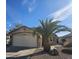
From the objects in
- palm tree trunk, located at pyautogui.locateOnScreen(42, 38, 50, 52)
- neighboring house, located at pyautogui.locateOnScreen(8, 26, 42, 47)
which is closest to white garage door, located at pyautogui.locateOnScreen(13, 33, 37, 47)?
neighboring house, located at pyautogui.locateOnScreen(8, 26, 42, 47)

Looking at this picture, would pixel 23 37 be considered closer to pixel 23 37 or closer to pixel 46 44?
pixel 23 37

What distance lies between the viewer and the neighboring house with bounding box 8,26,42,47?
65.2 inches

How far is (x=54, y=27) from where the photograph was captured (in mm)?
1658

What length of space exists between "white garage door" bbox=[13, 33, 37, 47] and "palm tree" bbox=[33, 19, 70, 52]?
0.07 m

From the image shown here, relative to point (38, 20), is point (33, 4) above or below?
above

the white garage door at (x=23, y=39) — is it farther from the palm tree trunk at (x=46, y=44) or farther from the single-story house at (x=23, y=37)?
the palm tree trunk at (x=46, y=44)

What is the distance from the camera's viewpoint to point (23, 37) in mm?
1672

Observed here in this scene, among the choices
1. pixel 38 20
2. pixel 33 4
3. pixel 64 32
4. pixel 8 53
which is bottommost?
pixel 8 53

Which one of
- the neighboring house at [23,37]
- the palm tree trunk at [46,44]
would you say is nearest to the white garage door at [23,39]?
the neighboring house at [23,37]

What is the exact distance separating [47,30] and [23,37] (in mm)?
277

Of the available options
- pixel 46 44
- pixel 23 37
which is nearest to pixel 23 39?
pixel 23 37

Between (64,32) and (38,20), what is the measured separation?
31 cm
